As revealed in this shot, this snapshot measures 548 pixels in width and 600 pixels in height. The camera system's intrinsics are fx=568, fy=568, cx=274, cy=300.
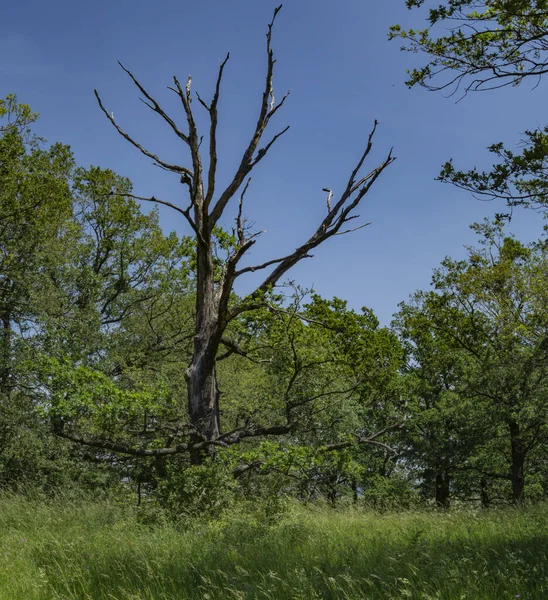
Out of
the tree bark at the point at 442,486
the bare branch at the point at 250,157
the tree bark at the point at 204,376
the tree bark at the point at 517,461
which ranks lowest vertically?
the tree bark at the point at 442,486

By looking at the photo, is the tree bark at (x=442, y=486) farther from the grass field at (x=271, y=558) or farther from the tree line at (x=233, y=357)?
the grass field at (x=271, y=558)

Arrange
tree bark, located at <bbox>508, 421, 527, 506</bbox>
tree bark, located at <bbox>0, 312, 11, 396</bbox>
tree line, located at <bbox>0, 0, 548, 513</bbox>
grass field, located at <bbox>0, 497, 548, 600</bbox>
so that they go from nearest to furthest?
grass field, located at <bbox>0, 497, 548, 600</bbox>, tree line, located at <bbox>0, 0, 548, 513</bbox>, tree bark, located at <bbox>0, 312, 11, 396</bbox>, tree bark, located at <bbox>508, 421, 527, 506</bbox>

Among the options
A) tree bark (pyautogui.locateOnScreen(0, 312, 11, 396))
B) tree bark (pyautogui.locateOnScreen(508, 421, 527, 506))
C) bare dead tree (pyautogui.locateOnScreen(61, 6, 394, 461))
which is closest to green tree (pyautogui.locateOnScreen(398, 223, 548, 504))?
tree bark (pyautogui.locateOnScreen(508, 421, 527, 506))

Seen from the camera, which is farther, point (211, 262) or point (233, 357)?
point (233, 357)

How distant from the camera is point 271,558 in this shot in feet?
22.2

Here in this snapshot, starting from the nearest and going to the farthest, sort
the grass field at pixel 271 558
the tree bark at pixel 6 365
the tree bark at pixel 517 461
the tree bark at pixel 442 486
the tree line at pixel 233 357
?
1. the grass field at pixel 271 558
2. the tree line at pixel 233 357
3. the tree bark at pixel 6 365
4. the tree bark at pixel 517 461
5. the tree bark at pixel 442 486

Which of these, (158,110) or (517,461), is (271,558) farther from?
(517,461)

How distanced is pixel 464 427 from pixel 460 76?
22.0 m

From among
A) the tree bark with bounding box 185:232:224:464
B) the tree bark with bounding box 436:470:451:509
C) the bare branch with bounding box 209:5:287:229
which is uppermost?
the bare branch with bounding box 209:5:287:229

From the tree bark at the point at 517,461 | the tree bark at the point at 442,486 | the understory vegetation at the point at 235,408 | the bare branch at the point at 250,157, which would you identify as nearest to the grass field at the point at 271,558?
A: the understory vegetation at the point at 235,408

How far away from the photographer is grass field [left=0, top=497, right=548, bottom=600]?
5109 millimetres

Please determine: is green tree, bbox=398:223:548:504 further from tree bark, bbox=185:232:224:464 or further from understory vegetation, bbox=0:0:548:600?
tree bark, bbox=185:232:224:464

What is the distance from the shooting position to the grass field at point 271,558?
5109 mm

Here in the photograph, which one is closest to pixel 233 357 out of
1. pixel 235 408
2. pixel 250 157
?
pixel 235 408
